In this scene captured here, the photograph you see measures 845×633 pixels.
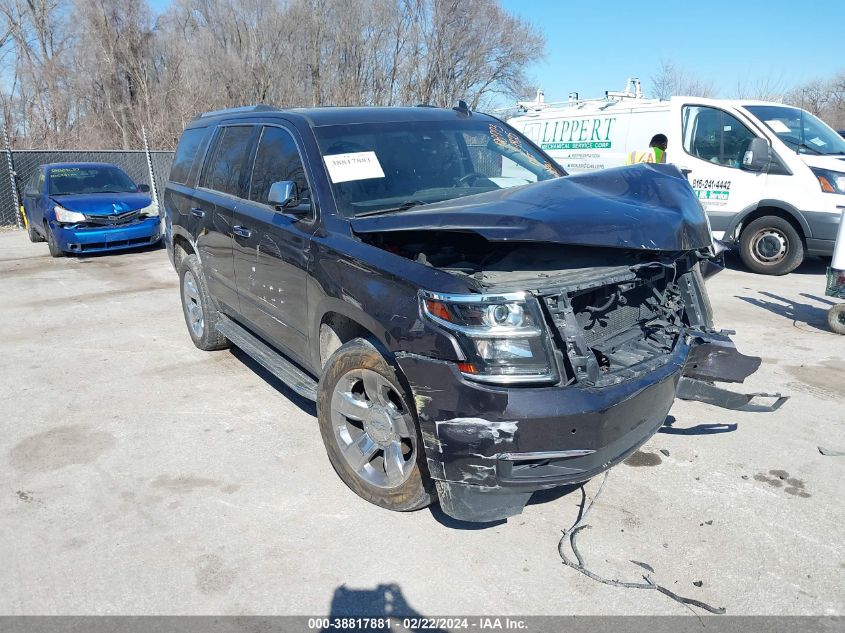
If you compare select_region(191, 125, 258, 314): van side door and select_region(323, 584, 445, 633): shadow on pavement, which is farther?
select_region(191, 125, 258, 314): van side door

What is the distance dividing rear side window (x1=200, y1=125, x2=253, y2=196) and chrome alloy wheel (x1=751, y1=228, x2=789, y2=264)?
24.3ft

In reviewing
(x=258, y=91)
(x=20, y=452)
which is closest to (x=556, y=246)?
(x=20, y=452)

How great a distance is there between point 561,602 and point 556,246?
1565 millimetres

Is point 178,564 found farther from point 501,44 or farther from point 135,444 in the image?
point 501,44

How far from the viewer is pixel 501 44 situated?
98.9 ft

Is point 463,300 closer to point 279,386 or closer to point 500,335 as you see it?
point 500,335

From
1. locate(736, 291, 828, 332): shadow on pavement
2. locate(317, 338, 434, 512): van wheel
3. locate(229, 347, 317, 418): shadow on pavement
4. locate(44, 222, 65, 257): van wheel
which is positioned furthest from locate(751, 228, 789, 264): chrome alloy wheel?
locate(44, 222, 65, 257): van wheel

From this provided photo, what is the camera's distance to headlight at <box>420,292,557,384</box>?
104 inches

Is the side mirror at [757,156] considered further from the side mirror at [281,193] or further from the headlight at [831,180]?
the side mirror at [281,193]

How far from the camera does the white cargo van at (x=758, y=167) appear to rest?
8.38 meters

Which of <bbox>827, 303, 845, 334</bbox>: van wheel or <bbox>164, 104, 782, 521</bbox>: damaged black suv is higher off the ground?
<bbox>164, 104, 782, 521</bbox>: damaged black suv

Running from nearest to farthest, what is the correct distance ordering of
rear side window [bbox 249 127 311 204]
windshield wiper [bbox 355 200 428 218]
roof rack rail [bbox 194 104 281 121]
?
windshield wiper [bbox 355 200 428 218]
rear side window [bbox 249 127 311 204]
roof rack rail [bbox 194 104 281 121]

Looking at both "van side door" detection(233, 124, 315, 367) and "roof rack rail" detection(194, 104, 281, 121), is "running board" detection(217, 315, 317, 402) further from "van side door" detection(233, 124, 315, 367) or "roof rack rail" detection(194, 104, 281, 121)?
"roof rack rail" detection(194, 104, 281, 121)

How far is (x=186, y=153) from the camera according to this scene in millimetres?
5922
